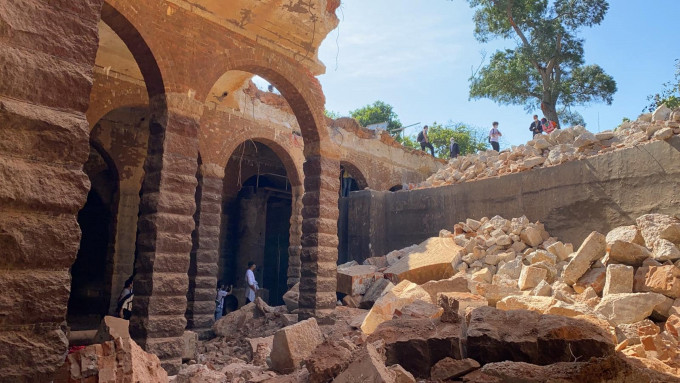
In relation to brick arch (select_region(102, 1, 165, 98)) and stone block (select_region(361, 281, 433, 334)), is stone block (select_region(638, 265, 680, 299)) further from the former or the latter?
brick arch (select_region(102, 1, 165, 98))

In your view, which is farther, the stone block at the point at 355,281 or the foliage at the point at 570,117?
the foliage at the point at 570,117

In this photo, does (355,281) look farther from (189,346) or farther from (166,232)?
(166,232)

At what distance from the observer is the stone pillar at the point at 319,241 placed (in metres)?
7.65

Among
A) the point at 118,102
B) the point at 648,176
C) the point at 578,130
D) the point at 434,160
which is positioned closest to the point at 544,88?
the point at 434,160

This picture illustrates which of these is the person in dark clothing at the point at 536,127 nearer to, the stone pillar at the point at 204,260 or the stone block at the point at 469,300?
the stone block at the point at 469,300

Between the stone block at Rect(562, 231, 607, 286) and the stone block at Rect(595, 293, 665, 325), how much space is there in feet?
3.52

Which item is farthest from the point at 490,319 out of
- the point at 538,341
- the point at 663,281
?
the point at 663,281

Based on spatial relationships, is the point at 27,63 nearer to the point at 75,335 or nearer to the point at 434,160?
the point at 75,335

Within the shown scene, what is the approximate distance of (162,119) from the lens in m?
5.89

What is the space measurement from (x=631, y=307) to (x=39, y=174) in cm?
566

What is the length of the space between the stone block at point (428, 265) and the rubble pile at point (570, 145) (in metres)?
2.06

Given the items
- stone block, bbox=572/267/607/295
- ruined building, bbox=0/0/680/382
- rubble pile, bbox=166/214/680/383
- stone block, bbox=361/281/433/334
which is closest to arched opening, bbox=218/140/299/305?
ruined building, bbox=0/0/680/382

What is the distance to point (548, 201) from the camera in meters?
8.15

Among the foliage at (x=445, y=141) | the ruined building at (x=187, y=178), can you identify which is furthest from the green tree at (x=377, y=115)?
the ruined building at (x=187, y=178)
